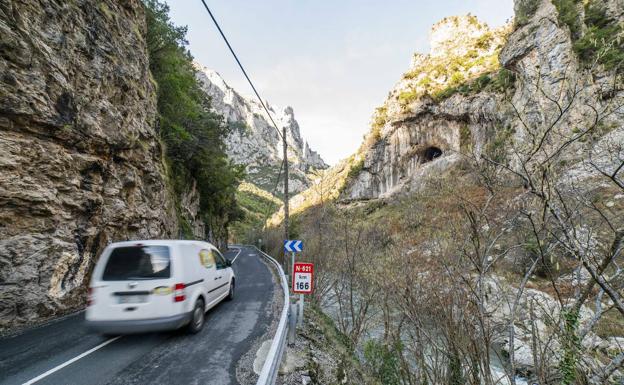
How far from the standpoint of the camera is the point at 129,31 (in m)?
11.6

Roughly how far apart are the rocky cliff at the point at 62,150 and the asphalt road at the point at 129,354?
1.39 m

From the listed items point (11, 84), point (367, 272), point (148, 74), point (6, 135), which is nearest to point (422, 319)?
point (367, 272)

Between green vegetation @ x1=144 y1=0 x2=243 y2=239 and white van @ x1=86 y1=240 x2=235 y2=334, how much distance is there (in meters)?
10.9

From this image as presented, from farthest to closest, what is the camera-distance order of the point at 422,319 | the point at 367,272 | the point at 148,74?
the point at 148,74 → the point at 367,272 → the point at 422,319

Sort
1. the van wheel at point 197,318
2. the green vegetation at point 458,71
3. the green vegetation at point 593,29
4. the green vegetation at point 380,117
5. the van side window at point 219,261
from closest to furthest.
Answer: the van wheel at point 197,318, the van side window at point 219,261, the green vegetation at point 593,29, the green vegetation at point 458,71, the green vegetation at point 380,117

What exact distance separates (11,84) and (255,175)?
13057 cm

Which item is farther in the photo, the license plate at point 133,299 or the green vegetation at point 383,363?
the green vegetation at point 383,363

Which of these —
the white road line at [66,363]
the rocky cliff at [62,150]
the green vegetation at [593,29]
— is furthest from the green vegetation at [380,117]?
the white road line at [66,363]

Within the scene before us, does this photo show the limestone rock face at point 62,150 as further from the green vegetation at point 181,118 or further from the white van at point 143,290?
the green vegetation at point 181,118

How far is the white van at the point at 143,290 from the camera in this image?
5102mm

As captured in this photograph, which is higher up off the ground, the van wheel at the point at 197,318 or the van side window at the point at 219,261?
the van side window at the point at 219,261

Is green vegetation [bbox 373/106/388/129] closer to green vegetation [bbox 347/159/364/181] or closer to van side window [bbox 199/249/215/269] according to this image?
green vegetation [bbox 347/159/364/181]

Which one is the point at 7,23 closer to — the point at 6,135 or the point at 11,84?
the point at 11,84

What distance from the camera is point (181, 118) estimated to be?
57.8ft
